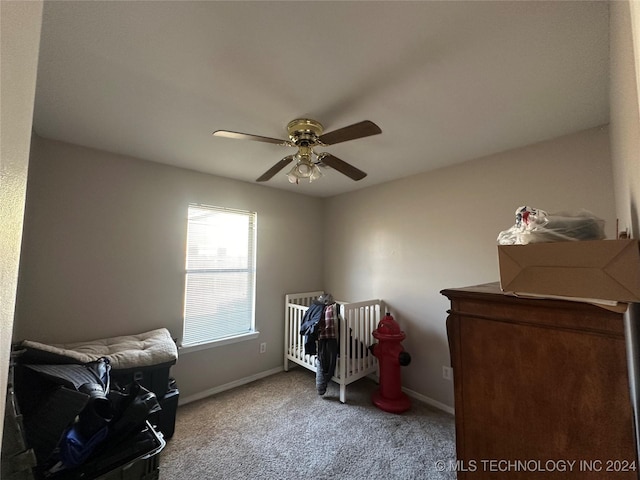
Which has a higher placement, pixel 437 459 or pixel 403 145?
pixel 403 145

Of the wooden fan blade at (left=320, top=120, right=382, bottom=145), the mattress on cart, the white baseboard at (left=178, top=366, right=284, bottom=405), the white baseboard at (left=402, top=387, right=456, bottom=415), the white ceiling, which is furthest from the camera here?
the white baseboard at (left=178, top=366, right=284, bottom=405)

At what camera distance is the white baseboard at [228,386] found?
258 cm

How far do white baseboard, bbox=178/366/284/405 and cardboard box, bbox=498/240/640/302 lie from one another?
2.90m

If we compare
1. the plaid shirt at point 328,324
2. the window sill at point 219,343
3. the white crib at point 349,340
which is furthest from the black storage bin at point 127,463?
the white crib at point 349,340

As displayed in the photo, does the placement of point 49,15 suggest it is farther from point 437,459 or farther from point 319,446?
point 437,459

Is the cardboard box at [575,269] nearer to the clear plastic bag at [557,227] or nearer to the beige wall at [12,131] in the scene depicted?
the clear plastic bag at [557,227]

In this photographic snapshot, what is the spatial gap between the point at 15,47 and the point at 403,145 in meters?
2.12

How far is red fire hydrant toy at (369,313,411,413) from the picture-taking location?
8.17 ft

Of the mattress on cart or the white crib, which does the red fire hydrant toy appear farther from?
the mattress on cart

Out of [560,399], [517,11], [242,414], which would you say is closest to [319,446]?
[242,414]

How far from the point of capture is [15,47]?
1.55 ft

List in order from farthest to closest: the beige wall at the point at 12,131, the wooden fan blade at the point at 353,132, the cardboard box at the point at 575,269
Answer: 1. the wooden fan blade at the point at 353,132
2. the cardboard box at the point at 575,269
3. the beige wall at the point at 12,131

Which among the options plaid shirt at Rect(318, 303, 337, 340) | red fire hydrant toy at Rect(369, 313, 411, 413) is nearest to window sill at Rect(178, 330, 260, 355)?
plaid shirt at Rect(318, 303, 337, 340)

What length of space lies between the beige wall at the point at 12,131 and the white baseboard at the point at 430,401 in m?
2.94
